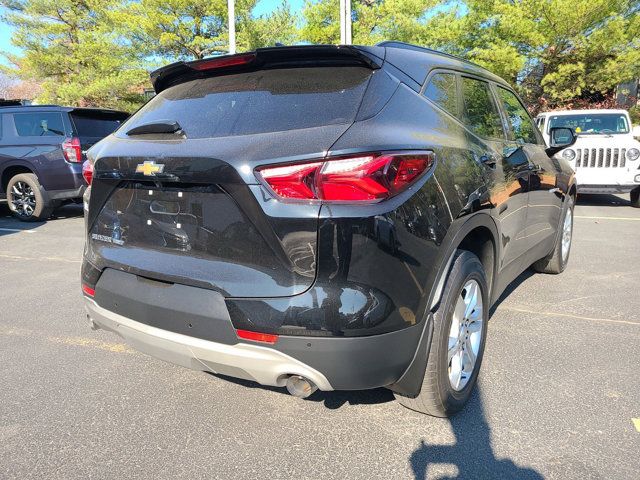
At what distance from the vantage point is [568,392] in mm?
2717

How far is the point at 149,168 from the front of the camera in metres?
2.16

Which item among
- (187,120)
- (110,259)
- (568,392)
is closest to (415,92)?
(187,120)

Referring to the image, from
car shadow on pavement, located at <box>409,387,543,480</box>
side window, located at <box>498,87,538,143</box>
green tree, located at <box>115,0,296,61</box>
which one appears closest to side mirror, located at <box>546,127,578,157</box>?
side window, located at <box>498,87,538,143</box>

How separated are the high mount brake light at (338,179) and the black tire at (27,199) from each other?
780 cm

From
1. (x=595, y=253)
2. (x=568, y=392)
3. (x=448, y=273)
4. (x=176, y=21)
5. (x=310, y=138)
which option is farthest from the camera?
(x=176, y=21)

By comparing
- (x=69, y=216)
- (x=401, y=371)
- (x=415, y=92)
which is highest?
(x=415, y=92)

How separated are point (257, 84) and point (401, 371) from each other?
1.41 m

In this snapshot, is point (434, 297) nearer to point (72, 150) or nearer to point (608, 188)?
point (72, 150)

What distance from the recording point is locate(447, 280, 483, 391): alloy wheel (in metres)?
2.44

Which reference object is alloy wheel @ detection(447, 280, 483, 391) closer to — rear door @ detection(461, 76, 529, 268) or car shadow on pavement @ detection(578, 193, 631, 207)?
rear door @ detection(461, 76, 529, 268)

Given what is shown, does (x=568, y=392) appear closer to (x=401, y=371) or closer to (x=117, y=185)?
(x=401, y=371)

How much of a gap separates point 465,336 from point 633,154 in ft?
27.8

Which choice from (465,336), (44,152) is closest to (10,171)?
(44,152)

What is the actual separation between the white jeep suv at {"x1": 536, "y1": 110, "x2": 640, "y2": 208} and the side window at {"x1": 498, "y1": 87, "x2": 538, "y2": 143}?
5735mm
